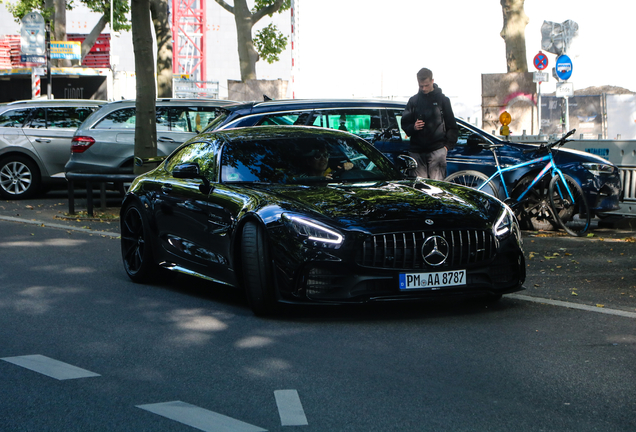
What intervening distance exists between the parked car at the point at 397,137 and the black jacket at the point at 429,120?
0.67 meters

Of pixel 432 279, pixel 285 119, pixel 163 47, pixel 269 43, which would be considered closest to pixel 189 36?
pixel 269 43

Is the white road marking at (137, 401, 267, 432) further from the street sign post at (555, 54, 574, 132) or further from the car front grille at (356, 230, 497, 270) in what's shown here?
the street sign post at (555, 54, 574, 132)

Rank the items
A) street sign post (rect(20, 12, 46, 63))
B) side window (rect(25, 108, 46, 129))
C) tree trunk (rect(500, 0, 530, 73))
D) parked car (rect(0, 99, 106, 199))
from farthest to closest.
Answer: street sign post (rect(20, 12, 46, 63)) → tree trunk (rect(500, 0, 530, 73)) → side window (rect(25, 108, 46, 129)) → parked car (rect(0, 99, 106, 199))

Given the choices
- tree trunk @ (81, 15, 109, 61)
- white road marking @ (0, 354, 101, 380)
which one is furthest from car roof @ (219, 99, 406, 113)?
tree trunk @ (81, 15, 109, 61)

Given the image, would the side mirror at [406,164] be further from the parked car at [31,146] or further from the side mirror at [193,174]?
the parked car at [31,146]

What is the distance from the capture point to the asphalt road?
419cm

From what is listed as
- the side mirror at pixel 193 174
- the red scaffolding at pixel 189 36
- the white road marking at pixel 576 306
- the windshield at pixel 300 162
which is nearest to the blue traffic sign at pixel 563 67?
the windshield at pixel 300 162

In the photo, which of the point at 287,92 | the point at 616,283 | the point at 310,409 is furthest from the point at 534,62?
the point at 310,409

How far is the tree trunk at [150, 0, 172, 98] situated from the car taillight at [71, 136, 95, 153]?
7852 mm

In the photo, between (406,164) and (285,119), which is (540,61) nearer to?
(285,119)

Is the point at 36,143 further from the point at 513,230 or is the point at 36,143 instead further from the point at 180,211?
the point at 513,230

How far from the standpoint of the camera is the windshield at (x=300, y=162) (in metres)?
7.21

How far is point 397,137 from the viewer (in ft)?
38.9

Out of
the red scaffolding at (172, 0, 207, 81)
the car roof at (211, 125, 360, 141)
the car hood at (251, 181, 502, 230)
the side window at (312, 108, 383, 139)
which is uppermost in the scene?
the red scaffolding at (172, 0, 207, 81)
